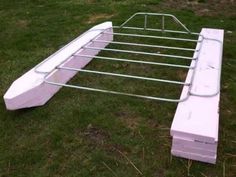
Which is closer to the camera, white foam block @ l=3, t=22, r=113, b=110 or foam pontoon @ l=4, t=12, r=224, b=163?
foam pontoon @ l=4, t=12, r=224, b=163

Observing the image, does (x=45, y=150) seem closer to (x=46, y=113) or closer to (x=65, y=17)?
(x=46, y=113)

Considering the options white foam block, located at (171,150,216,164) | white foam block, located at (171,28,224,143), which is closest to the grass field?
white foam block, located at (171,150,216,164)

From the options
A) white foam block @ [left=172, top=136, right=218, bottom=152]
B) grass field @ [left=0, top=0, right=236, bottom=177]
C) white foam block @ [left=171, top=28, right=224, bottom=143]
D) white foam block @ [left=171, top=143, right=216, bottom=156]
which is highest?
white foam block @ [left=171, top=28, right=224, bottom=143]

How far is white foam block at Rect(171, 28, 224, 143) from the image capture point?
1783 millimetres

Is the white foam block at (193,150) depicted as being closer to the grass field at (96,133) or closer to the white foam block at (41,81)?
the grass field at (96,133)

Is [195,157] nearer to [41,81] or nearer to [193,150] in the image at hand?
[193,150]

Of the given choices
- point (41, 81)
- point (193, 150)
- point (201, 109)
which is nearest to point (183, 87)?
point (201, 109)

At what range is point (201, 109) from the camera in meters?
1.98

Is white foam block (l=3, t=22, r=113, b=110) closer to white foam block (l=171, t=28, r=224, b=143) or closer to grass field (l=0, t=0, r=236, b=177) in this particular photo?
grass field (l=0, t=0, r=236, b=177)

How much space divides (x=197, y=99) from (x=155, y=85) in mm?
583

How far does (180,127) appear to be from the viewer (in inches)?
71.4

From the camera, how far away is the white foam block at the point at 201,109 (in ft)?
5.85

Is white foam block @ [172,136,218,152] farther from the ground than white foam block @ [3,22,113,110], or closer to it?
closer to it

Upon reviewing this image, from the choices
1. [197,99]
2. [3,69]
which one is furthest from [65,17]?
[197,99]
